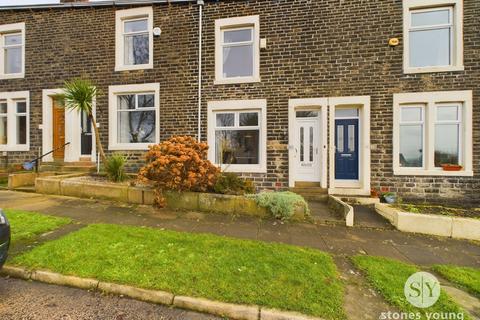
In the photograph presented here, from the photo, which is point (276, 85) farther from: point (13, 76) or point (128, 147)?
point (13, 76)

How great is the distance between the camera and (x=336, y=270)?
3.66 meters

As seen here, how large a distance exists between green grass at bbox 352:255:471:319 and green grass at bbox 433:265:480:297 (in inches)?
14.7

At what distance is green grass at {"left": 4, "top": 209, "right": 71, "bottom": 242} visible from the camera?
177 inches

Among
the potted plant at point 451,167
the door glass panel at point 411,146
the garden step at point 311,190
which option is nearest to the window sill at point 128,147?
the garden step at point 311,190

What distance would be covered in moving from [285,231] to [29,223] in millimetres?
5199

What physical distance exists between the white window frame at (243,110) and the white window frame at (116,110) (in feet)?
6.83

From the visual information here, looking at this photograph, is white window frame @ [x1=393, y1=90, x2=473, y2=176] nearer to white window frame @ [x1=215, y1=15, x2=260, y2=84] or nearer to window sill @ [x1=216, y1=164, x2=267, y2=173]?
window sill @ [x1=216, y1=164, x2=267, y2=173]

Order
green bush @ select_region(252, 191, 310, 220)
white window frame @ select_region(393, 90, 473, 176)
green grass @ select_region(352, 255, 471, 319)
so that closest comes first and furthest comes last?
1. green grass @ select_region(352, 255, 471, 319)
2. green bush @ select_region(252, 191, 310, 220)
3. white window frame @ select_region(393, 90, 473, 176)

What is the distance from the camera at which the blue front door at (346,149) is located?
8531mm

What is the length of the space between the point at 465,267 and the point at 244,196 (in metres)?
4.34

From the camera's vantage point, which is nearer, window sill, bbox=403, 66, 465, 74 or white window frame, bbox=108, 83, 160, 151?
window sill, bbox=403, 66, 465, 74

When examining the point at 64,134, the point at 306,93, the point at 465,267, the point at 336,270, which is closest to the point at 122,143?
the point at 64,134

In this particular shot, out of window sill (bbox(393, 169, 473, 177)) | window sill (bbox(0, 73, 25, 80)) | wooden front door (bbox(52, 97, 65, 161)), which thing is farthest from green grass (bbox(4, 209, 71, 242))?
window sill (bbox(393, 169, 473, 177))

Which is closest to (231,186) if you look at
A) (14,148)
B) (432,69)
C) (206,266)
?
(206,266)
